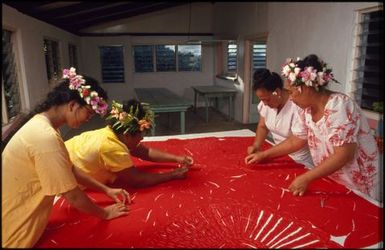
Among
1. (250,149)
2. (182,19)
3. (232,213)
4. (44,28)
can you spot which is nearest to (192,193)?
(232,213)

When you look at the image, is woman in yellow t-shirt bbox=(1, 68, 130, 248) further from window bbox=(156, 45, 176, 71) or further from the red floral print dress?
window bbox=(156, 45, 176, 71)

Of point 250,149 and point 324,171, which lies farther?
point 250,149

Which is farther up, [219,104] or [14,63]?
[14,63]

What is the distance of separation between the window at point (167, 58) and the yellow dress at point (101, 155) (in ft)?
21.5

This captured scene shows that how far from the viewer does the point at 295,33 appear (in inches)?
→ 145

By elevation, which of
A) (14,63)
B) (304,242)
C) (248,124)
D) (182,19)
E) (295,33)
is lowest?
(248,124)

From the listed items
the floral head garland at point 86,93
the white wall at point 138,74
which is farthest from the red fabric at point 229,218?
the white wall at point 138,74

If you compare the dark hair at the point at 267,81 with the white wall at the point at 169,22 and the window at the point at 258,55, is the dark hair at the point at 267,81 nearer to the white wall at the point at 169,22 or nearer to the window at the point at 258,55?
the window at the point at 258,55

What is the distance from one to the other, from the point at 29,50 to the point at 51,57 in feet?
3.89

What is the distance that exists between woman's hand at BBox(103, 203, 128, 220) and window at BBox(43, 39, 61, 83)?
3873mm

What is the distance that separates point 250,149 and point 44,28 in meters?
3.99

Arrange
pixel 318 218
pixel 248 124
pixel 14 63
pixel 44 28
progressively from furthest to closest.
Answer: pixel 248 124 < pixel 44 28 < pixel 14 63 < pixel 318 218

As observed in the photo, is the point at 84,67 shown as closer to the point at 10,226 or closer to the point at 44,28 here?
the point at 44,28

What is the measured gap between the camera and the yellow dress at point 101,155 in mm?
1322
